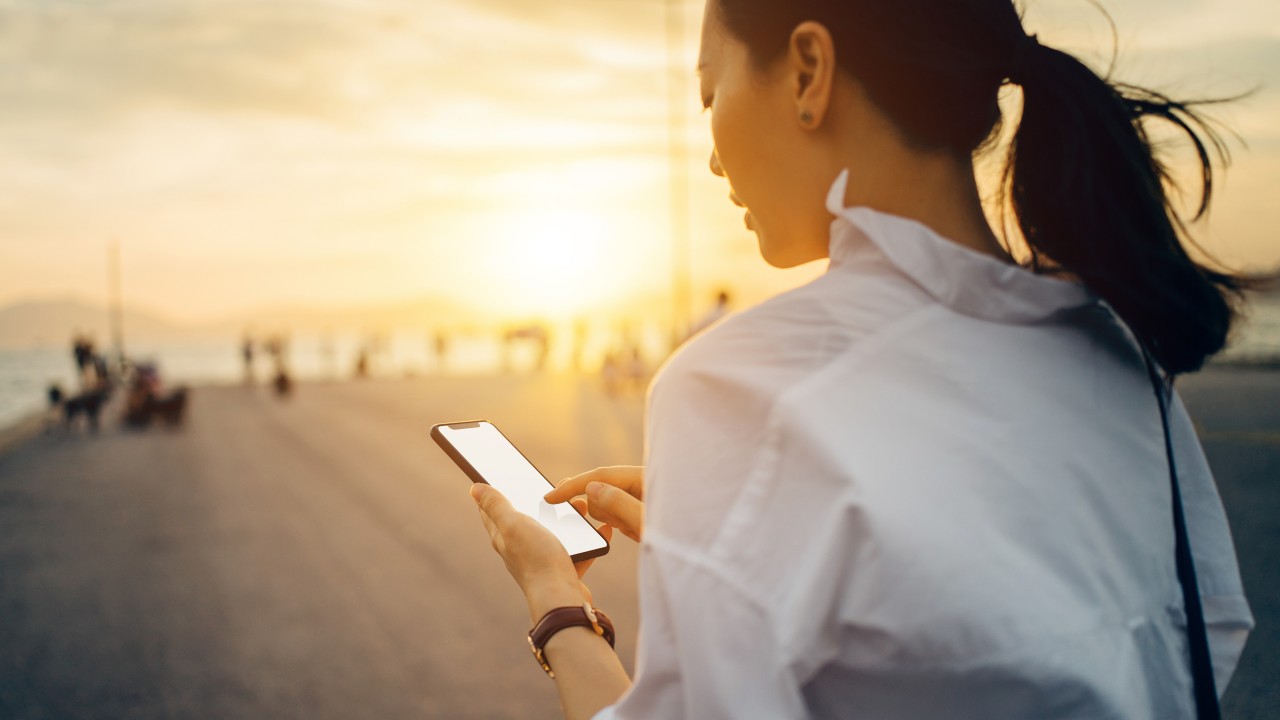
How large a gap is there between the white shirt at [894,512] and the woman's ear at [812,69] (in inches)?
4.2

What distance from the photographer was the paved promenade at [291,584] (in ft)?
14.6

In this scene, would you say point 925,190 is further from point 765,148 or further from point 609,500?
point 609,500

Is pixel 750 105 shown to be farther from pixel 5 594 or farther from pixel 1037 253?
pixel 5 594

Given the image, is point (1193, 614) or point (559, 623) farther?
point (559, 623)

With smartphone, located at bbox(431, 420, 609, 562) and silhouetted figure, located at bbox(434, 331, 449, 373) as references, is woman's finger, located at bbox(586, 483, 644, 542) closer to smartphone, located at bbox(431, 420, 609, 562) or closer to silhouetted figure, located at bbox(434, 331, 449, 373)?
smartphone, located at bbox(431, 420, 609, 562)

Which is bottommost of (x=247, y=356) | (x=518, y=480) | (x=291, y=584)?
(x=247, y=356)

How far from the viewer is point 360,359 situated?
3503 centimetres

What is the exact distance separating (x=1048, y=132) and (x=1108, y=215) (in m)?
0.13

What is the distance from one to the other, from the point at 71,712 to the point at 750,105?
4.95m

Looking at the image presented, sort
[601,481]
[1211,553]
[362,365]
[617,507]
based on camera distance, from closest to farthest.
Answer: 1. [1211,553]
2. [617,507]
3. [601,481]
4. [362,365]

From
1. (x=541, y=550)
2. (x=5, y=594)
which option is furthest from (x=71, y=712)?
(x=541, y=550)

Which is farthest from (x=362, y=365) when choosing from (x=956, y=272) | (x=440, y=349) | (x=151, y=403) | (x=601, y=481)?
(x=956, y=272)

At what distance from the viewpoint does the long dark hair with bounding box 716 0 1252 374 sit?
993 mm

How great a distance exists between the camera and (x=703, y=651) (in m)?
0.79
